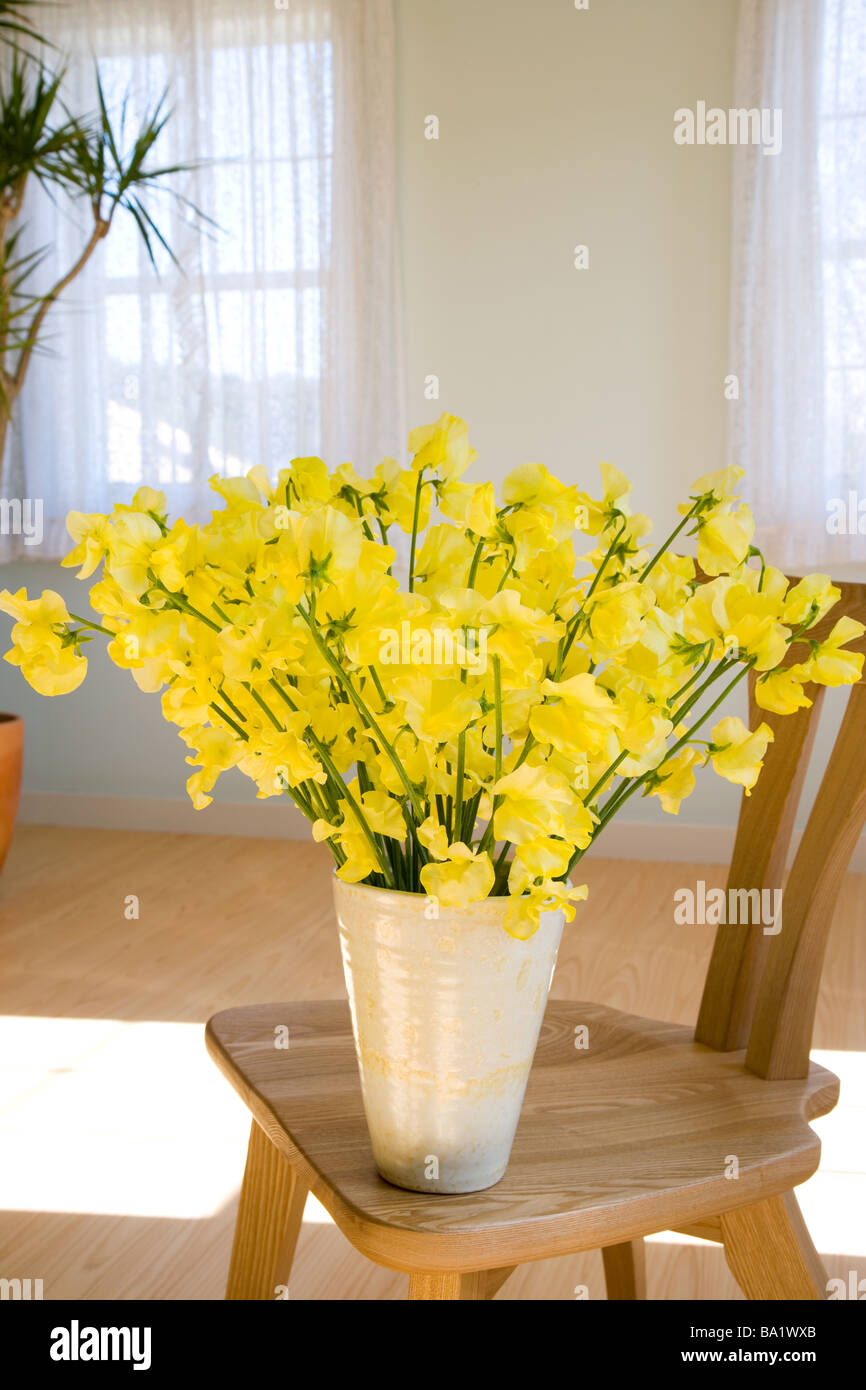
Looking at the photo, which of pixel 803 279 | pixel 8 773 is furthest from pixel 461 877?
pixel 803 279

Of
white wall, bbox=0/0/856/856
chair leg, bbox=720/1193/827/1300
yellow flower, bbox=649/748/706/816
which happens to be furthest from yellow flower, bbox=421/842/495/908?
white wall, bbox=0/0/856/856

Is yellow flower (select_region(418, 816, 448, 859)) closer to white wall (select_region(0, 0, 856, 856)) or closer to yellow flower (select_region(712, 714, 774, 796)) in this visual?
yellow flower (select_region(712, 714, 774, 796))

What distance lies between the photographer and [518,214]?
12.1 feet

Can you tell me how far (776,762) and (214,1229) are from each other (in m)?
1.11

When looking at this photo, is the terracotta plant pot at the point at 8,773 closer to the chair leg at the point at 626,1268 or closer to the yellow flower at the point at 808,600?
the chair leg at the point at 626,1268

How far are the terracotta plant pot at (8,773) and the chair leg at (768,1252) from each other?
8.93ft

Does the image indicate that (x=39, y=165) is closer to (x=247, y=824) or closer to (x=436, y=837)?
(x=247, y=824)

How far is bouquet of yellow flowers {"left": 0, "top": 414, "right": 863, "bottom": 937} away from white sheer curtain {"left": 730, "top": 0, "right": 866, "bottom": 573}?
118 inches

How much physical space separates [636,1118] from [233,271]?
3.50 metres

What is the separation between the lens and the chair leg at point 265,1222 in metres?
0.93

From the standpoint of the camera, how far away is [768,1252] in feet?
2.56

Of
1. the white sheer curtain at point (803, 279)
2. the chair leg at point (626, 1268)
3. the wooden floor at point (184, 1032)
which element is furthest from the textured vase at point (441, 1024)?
the white sheer curtain at point (803, 279)

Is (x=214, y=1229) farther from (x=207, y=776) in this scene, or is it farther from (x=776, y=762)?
(x=207, y=776)

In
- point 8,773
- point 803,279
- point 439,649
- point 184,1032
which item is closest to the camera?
point 439,649
